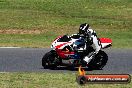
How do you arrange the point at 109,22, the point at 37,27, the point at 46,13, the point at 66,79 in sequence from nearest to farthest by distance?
the point at 66,79
the point at 37,27
the point at 109,22
the point at 46,13

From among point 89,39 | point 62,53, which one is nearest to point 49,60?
point 62,53

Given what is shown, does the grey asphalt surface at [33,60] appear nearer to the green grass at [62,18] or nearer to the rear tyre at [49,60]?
the rear tyre at [49,60]

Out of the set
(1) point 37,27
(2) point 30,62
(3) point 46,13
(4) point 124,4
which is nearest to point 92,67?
(2) point 30,62

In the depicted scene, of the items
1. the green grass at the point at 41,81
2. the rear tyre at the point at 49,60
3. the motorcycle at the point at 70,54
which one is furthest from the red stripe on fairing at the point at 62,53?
the green grass at the point at 41,81

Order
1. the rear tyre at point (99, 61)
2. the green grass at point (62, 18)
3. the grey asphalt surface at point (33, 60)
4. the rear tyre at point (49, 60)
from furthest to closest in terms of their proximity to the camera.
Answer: the green grass at point (62, 18)
the rear tyre at point (99, 61)
the grey asphalt surface at point (33, 60)
the rear tyre at point (49, 60)

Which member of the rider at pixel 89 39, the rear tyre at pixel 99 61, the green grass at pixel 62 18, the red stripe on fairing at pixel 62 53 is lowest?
the green grass at pixel 62 18

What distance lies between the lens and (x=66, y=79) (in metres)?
12.8

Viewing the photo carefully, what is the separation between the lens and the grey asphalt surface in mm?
15133

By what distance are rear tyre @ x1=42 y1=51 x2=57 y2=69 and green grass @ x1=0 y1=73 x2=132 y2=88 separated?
4.11 ft

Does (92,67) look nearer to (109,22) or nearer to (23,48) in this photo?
(23,48)

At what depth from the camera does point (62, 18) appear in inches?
1128

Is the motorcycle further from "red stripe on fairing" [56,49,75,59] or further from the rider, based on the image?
the rider

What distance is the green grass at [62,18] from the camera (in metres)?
23.2

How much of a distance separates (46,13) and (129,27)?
18.5ft
